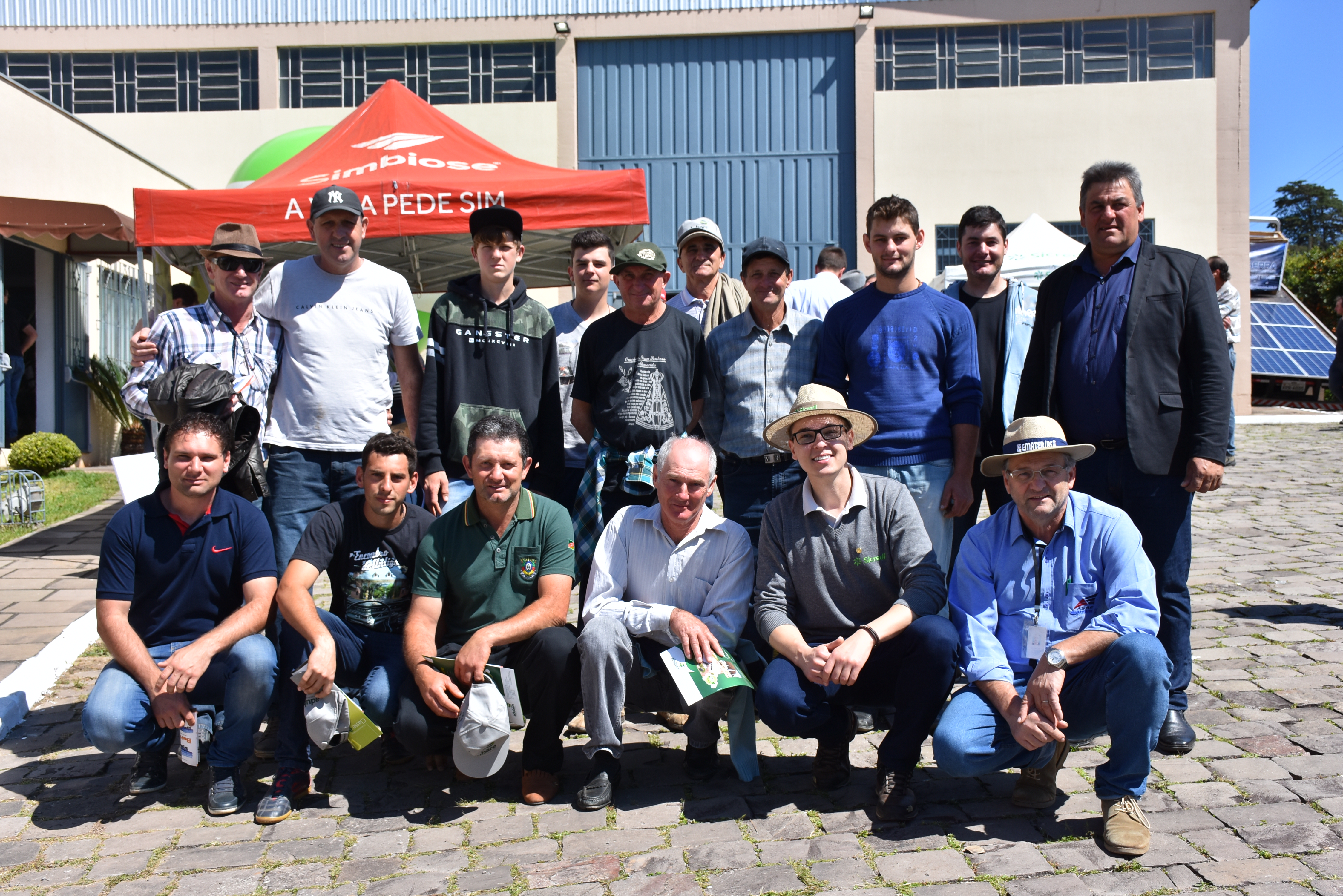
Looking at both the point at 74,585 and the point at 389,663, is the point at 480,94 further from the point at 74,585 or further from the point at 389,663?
the point at 389,663

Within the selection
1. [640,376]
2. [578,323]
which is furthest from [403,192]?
[640,376]

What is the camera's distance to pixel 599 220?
25.4ft

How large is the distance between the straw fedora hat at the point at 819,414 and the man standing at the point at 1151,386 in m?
0.80

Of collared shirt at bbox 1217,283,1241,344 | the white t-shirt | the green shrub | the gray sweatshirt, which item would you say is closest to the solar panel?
collared shirt at bbox 1217,283,1241,344

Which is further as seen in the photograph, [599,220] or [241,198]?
[599,220]

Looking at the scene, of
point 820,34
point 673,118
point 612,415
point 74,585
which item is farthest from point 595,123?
point 612,415

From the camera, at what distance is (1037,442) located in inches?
137

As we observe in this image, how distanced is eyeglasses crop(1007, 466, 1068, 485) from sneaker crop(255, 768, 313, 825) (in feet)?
8.89

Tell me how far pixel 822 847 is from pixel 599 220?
18.0 ft

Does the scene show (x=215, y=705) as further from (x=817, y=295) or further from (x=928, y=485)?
(x=817, y=295)

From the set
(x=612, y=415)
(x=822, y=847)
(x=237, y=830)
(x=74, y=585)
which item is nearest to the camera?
(x=822, y=847)

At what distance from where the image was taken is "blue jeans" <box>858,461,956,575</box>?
4211mm

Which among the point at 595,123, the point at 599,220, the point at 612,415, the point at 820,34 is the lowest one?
the point at 612,415

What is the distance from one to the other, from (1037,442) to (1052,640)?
2.18 ft
